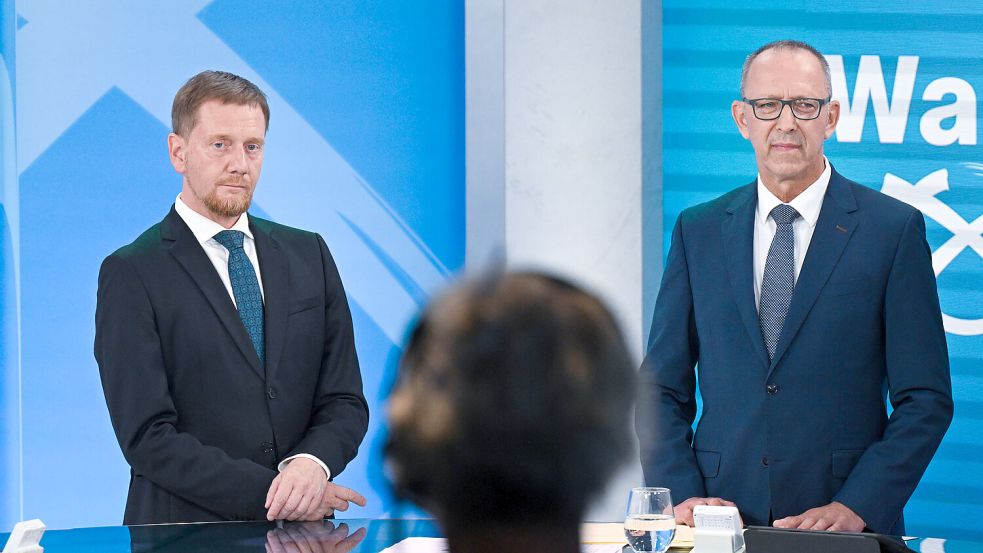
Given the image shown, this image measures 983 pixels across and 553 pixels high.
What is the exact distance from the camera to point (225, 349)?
2.84 meters

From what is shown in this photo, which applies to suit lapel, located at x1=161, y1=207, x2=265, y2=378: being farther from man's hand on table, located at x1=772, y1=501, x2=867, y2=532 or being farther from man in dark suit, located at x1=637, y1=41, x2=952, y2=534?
man's hand on table, located at x1=772, y1=501, x2=867, y2=532

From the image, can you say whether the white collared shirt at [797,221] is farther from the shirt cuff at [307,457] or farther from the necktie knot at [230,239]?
the necktie knot at [230,239]

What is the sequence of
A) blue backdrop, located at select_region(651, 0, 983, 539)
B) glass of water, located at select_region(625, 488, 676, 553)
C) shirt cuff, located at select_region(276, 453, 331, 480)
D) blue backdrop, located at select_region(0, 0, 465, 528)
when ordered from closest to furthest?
1. glass of water, located at select_region(625, 488, 676, 553)
2. shirt cuff, located at select_region(276, 453, 331, 480)
3. blue backdrop, located at select_region(651, 0, 983, 539)
4. blue backdrop, located at select_region(0, 0, 465, 528)

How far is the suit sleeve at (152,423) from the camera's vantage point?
2.63m

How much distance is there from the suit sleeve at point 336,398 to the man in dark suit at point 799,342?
0.76 meters

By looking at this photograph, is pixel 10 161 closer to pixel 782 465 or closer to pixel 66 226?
pixel 66 226

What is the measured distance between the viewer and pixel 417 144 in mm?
4504

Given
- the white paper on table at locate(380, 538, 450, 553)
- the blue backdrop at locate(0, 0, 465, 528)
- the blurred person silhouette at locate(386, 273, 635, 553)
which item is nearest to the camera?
the blurred person silhouette at locate(386, 273, 635, 553)

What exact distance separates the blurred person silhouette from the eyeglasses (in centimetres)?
225

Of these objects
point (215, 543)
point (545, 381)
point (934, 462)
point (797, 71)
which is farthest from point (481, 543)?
point (934, 462)

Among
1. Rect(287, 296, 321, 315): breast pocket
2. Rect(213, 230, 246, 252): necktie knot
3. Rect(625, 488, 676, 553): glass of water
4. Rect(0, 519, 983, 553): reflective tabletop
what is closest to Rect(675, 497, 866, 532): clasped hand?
Rect(0, 519, 983, 553): reflective tabletop

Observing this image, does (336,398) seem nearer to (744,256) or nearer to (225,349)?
(225,349)

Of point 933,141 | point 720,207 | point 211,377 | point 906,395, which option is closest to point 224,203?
point 211,377

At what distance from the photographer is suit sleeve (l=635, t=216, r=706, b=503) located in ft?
9.18
